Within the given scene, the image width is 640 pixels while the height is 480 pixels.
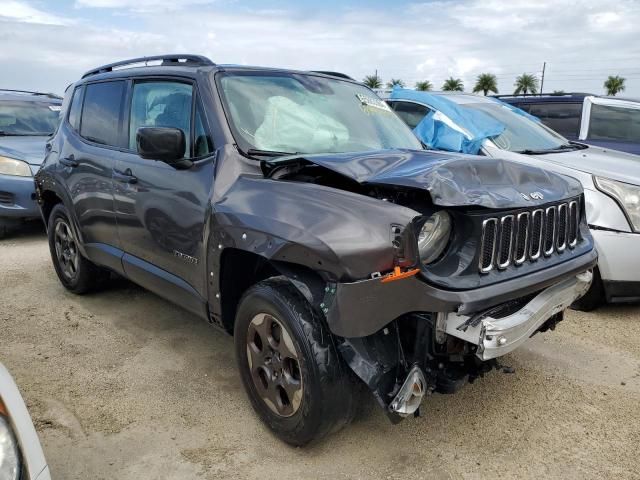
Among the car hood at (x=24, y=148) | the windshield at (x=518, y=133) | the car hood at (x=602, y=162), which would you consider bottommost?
the car hood at (x=24, y=148)

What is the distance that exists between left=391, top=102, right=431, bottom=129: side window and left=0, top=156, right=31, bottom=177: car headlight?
4.65 metres

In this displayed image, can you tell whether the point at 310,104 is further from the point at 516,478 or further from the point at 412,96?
the point at 412,96

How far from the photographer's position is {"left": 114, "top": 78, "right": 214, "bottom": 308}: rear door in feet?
10.2

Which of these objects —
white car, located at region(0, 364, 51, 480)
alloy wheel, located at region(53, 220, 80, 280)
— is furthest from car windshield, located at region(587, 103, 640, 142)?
white car, located at region(0, 364, 51, 480)

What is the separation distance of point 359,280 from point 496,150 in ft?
11.6

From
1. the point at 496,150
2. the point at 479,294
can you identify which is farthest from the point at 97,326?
the point at 496,150

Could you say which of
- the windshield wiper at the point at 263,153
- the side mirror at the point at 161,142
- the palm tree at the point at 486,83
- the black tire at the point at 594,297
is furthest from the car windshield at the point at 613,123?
the palm tree at the point at 486,83

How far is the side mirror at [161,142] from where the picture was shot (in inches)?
116

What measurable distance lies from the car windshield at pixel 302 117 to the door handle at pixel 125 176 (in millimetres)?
900

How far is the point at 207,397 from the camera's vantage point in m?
3.25

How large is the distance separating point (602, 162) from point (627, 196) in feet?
2.29

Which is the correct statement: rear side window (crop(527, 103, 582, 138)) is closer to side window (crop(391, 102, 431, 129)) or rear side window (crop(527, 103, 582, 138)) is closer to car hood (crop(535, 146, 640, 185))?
car hood (crop(535, 146, 640, 185))

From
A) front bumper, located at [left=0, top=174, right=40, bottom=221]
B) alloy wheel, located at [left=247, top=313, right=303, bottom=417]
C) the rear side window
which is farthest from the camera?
the rear side window

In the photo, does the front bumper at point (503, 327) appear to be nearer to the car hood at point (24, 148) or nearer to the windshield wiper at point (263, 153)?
the windshield wiper at point (263, 153)
